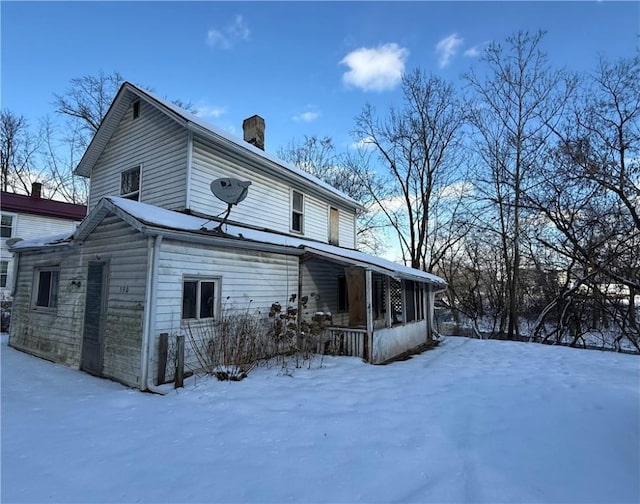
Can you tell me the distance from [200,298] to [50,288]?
479 cm

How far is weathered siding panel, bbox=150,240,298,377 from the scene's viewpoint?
20.6ft

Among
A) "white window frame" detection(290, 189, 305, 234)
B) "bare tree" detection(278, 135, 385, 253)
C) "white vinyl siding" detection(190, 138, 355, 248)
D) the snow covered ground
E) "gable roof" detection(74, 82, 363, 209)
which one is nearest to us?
the snow covered ground

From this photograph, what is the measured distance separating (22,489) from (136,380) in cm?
318

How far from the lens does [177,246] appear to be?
655 centimetres

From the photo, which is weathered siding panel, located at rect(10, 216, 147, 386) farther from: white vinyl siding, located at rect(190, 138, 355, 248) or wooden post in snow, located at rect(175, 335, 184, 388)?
white vinyl siding, located at rect(190, 138, 355, 248)

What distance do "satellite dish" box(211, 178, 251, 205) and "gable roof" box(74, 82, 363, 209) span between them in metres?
2.18

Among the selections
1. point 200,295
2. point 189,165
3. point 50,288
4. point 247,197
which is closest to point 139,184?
point 189,165

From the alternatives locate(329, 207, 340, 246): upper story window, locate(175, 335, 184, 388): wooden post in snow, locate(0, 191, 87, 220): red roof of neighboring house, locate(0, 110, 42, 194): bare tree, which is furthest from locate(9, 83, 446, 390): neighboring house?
locate(0, 110, 42, 194): bare tree

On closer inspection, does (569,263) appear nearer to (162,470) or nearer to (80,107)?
(162,470)

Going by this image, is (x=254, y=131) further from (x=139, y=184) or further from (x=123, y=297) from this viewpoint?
(x=123, y=297)

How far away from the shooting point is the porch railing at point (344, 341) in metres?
8.89

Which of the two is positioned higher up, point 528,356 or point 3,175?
point 3,175

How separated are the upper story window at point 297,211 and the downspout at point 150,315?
648 cm

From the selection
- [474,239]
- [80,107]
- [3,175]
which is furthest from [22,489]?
[3,175]
